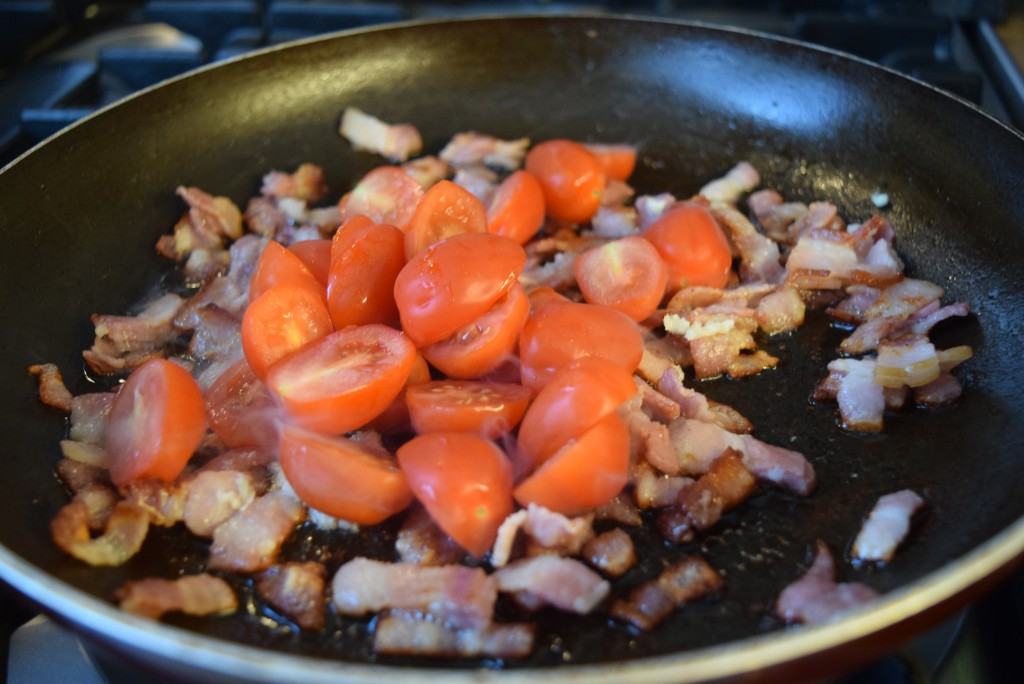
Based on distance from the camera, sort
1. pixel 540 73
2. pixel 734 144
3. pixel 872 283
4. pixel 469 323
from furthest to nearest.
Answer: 1. pixel 540 73
2. pixel 734 144
3. pixel 872 283
4. pixel 469 323

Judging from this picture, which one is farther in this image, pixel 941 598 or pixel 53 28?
pixel 53 28

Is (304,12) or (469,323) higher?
(304,12)

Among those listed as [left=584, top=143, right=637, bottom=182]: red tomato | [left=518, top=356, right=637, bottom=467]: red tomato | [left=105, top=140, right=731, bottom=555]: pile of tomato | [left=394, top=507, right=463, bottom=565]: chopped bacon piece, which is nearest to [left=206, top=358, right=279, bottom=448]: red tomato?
[left=105, top=140, right=731, bottom=555]: pile of tomato

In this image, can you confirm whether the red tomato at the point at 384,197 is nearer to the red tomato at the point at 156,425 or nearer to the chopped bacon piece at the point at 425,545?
the red tomato at the point at 156,425

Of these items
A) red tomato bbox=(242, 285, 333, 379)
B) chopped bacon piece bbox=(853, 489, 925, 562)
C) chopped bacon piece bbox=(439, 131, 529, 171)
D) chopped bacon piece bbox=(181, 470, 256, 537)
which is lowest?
chopped bacon piece bbox=(853, 489, 925, 562)

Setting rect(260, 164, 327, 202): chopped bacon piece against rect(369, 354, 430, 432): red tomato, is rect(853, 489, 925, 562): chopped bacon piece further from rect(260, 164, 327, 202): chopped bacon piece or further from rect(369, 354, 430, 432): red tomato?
rect(260, 164, 327, 202): chopped bacon piece

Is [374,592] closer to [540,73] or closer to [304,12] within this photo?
[540,73]

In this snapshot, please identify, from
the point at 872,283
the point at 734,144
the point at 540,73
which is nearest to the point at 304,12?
the point at 540,73
